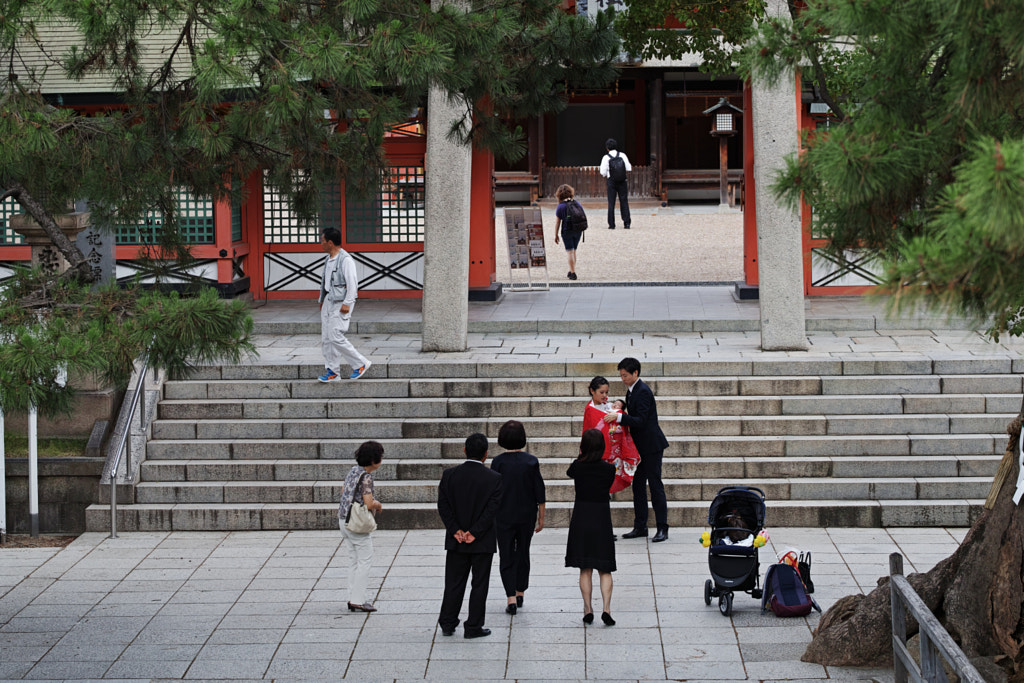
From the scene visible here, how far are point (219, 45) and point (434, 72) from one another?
4.52 feet

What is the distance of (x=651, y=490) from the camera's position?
10.4m

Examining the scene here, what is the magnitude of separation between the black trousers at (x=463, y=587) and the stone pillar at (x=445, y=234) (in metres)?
5.84

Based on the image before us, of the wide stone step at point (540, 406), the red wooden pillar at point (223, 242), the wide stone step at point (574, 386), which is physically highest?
the red wooden pillar at point (223, 242)

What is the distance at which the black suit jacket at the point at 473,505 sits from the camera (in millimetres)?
8188

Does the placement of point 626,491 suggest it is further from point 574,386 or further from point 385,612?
point 385,612

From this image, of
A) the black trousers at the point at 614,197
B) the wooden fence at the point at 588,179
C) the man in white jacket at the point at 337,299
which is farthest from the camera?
the wooden fence at the point at 588,179

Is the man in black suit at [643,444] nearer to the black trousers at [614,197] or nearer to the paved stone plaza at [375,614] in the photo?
the paved stone plaza at [375,614]

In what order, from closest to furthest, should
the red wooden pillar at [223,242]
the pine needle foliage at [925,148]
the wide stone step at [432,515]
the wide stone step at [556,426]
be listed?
the pine needle foliage at [925,148] → the wide stone step at [432,515] → the wide stone step at [556,426] → the red wooden pillar at [223,242]

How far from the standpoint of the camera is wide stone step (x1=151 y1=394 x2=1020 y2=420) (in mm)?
11984

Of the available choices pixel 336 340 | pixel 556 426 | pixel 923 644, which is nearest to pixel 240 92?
pixel 336 340

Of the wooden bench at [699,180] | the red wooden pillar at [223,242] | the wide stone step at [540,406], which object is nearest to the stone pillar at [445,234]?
the wide stone step at [540,406]

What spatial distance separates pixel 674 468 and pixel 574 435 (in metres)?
1.13

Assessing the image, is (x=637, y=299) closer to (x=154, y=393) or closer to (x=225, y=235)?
(x=225, y=235)

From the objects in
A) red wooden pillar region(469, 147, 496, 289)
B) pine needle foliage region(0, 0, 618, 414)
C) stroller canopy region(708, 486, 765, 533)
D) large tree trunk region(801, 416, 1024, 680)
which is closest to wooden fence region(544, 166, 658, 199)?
red wooden pillar region(469, 147, 496, 289)
